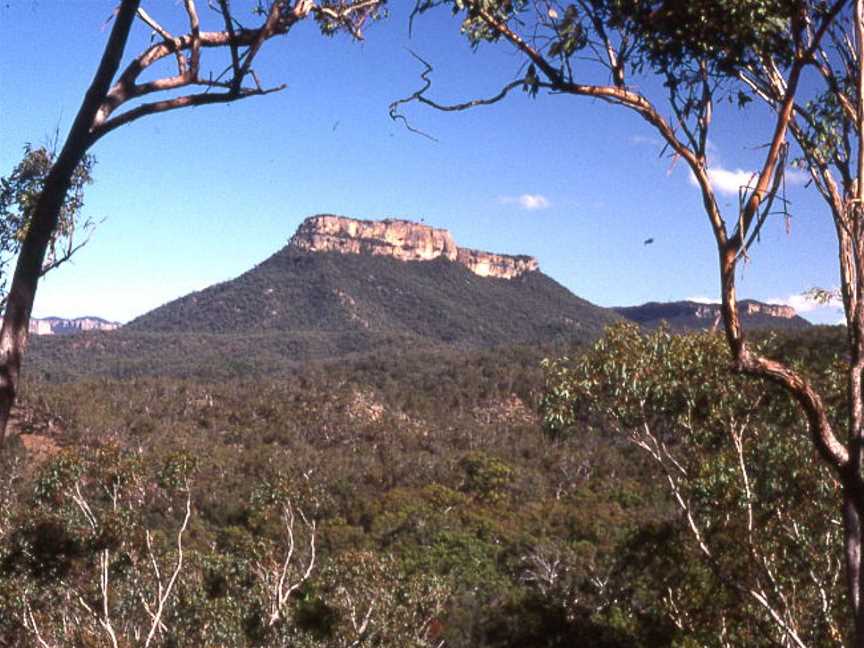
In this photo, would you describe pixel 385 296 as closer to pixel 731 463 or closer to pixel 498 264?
pixel 498 264

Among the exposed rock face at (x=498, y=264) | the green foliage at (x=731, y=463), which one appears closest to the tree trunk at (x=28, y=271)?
the green foliage at (x=731, y=463)

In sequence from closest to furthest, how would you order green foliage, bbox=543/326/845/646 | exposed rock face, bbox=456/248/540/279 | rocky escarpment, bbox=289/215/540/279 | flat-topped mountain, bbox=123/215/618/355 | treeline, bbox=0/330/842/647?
green foliage, bbox=543/326/845/646 → treeline, bbox=0/330/842/647 → flat-topped mountain, bbox=123/215/618/355 → rocky escarpment, bbox=289/215/540/279 → exposed rock face, bbox=456/248/540/279

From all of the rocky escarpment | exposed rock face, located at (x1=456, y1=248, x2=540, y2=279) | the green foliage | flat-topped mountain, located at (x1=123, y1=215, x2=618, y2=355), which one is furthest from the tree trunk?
exposed rock face, located at (x1=456, y1=248, x2=540, y2=279)

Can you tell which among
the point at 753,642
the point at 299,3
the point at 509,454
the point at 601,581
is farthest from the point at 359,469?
the point at 299,3

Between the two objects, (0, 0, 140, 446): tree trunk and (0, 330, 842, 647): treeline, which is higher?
(0, 0, 140, 446): tree trunk

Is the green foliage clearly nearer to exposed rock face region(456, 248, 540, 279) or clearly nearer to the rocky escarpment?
the rocky escarpment

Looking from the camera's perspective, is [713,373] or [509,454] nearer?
[713,373]

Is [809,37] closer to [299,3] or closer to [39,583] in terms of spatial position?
[299,3]
